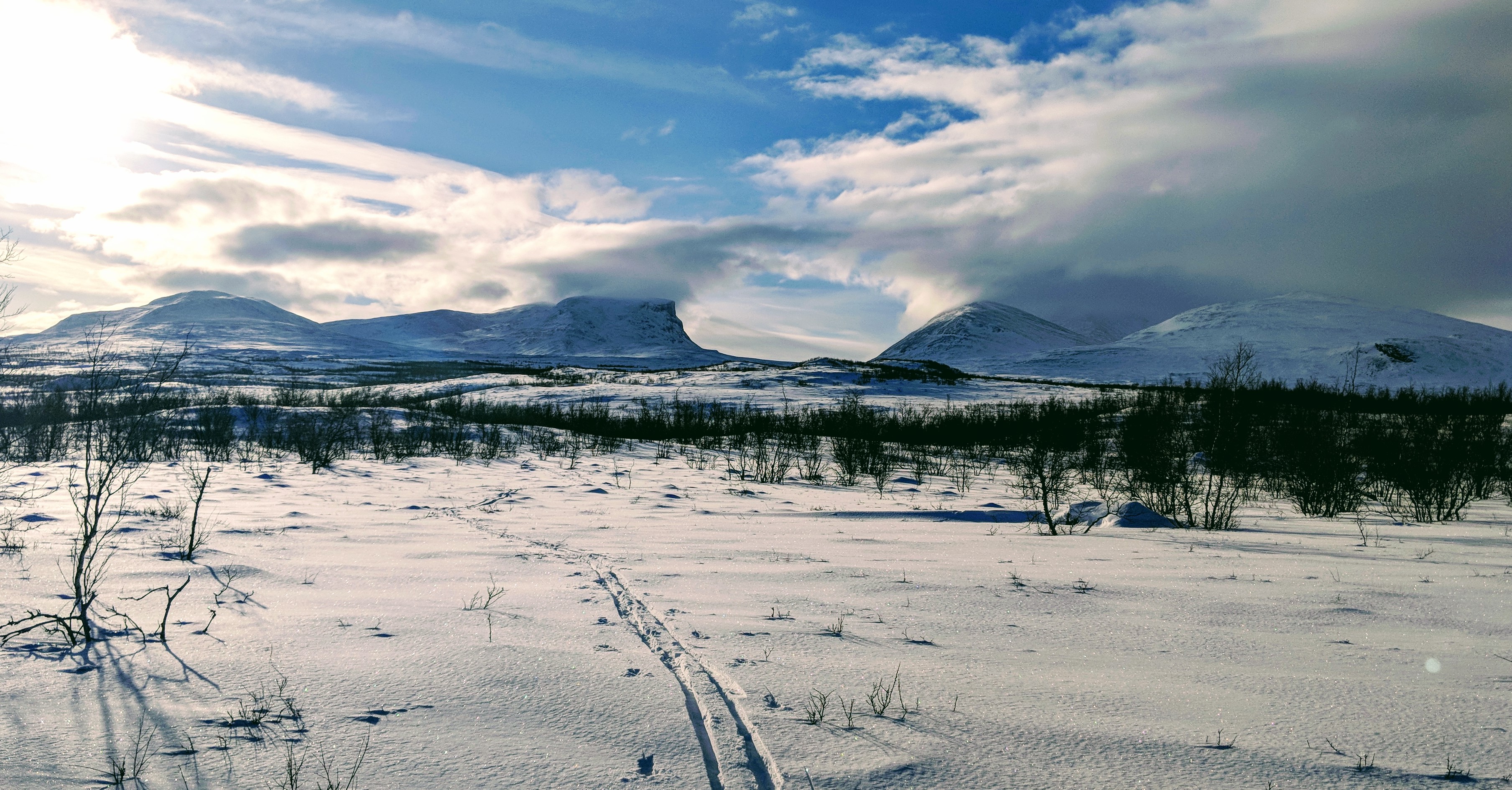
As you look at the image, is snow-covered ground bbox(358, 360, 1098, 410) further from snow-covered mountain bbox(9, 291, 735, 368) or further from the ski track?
snow-covered mountain bbox(9, 291, 735, 368)

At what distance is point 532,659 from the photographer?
2.27 meters

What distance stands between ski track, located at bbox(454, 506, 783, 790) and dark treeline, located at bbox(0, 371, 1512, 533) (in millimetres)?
2758

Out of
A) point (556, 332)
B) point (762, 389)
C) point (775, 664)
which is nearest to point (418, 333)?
point (556, 332)

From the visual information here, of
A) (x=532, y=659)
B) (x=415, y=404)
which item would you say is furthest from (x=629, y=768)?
(x=415, y=404)

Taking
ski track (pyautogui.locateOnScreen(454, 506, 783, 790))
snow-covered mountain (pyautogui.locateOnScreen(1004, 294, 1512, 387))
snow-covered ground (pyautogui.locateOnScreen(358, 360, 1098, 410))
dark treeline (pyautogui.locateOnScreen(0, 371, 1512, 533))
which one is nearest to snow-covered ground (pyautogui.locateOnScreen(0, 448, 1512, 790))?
ski track (pyautogui.locateOnScreen(454, 506, 783, 790))

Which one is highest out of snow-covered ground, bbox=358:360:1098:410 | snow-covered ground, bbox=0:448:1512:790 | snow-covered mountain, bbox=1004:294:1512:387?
snow-covered mountain, bbox=1004:294:1512:387

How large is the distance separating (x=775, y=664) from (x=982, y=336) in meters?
111

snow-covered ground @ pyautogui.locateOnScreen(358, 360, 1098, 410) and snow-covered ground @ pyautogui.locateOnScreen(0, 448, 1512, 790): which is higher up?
snow-covered ground @ pyautogui.locateOnScreen(358, 360, 1098, 410)

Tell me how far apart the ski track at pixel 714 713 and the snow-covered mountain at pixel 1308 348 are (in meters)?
42.0

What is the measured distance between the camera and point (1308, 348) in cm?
4931

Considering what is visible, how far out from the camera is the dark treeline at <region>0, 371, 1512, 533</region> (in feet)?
21.5

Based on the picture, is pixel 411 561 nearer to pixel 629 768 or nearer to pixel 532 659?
pixel 532 659

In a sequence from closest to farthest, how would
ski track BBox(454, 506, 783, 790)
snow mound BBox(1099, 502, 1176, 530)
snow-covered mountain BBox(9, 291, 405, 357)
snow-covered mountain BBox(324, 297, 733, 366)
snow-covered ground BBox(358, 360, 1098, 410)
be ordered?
1. ski track BBox(454, 506, 783, 790)
2. snow mound BBox(1099, 502, 1176, 530)
3. snow-covered ground BBox(358, 360, 1098, 410)
4. snow-covered mountain BBox(9, 291, 405, 357)
5. snow-covered mountain BBox(324, 297, 733, 366)

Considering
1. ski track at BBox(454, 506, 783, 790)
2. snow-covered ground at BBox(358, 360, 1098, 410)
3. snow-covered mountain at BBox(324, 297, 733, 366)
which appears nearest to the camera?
ski track at BBox(454, 506, 783, 790)
